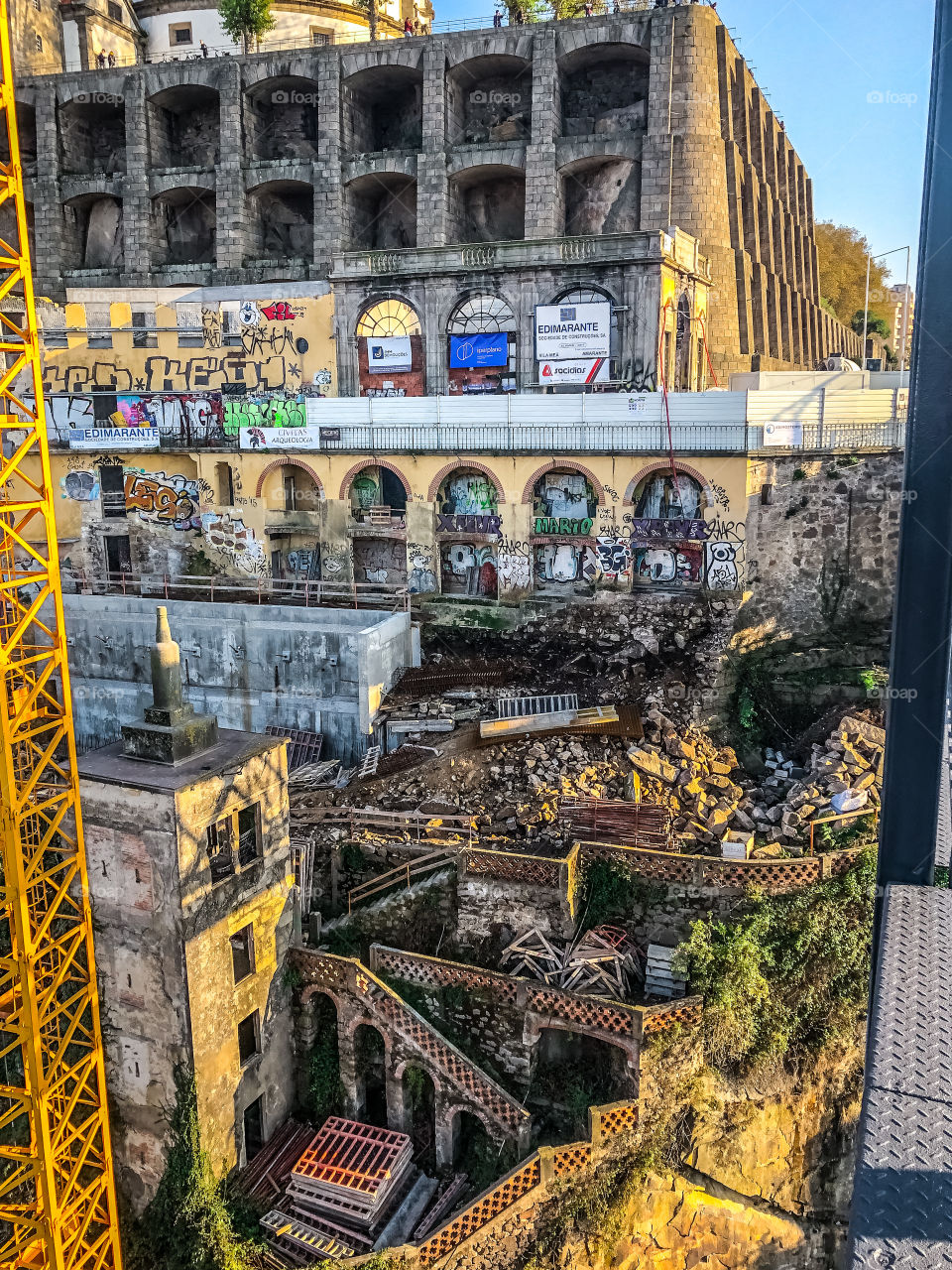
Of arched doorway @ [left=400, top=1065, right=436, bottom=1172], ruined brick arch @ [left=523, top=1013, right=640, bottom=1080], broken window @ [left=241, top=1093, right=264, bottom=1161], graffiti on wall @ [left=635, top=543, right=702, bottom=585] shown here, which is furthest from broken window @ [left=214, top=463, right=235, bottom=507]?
ruined brick arch @ [left=523, top=1013, right=640, bottom=1080]

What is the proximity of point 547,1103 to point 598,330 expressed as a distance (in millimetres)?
19721

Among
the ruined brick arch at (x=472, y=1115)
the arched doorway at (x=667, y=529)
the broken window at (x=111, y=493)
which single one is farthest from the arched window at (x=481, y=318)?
the ruined brick arch at (x=472, y=1115)

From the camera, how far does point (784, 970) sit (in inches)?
618

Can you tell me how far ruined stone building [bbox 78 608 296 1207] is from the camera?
13531mm

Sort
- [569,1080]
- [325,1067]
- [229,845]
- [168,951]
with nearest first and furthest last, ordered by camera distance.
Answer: [168,951], [229,845], [569,1080], [325,1067]

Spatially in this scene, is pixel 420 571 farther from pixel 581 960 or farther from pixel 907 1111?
pixel 907 1111

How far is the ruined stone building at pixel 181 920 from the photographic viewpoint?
13.5 metres

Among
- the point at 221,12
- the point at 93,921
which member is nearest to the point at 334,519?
the point at 93,921

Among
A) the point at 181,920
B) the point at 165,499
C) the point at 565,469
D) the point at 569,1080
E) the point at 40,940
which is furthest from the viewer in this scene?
the point at 165,499

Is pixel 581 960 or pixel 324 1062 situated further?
pixel 324 1062

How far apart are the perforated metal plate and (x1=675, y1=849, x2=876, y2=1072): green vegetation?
1185cm

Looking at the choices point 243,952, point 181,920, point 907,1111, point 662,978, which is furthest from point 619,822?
point 907,1111

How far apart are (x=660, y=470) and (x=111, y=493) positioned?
18.1 metres
